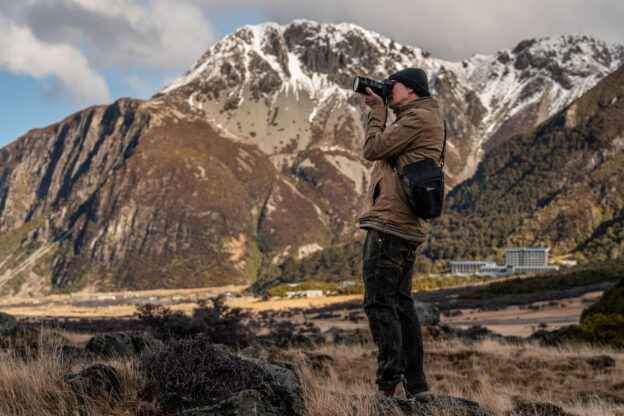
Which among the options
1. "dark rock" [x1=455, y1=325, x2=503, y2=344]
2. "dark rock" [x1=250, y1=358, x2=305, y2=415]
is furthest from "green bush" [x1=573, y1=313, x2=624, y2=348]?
"dark rock" [x1=250, y1=358, x2=305, y2=415]

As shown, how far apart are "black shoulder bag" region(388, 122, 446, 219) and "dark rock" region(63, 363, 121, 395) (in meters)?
2.42

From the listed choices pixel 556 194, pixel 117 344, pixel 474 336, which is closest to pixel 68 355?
pixel 117 344

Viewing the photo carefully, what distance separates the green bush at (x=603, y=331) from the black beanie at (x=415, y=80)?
35.9 feet

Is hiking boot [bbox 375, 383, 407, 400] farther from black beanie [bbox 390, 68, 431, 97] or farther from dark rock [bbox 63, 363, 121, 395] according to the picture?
black beanie [bbox 390, 68, 431, 97]

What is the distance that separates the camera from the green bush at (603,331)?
12462mm

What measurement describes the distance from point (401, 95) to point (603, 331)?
38.7 ft

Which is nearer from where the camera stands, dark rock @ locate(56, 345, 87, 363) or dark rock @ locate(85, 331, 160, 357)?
dark rock @ locate(56, 345, 87, 363)

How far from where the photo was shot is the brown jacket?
3.89 metres

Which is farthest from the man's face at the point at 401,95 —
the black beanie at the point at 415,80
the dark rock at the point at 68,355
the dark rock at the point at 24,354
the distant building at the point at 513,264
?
the distant building at the point at 513,264

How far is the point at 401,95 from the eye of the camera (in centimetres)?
427

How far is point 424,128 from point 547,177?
14282 centimetres

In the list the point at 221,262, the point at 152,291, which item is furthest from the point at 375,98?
the point at 221,262

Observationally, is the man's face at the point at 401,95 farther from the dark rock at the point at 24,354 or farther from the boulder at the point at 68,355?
A: the dark rock at the point at 24,354

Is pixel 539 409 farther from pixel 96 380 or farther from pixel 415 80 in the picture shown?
pixel 96 380
